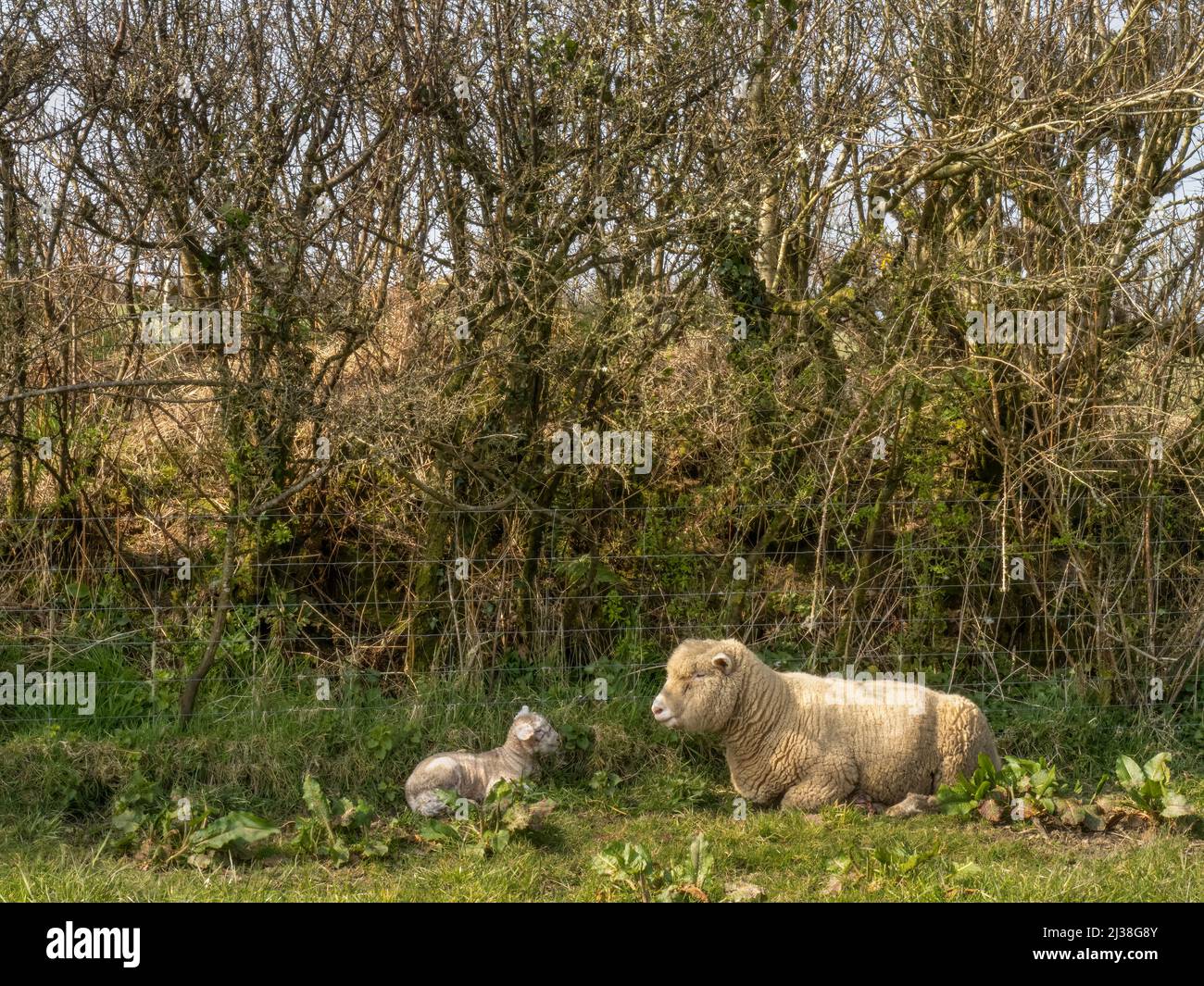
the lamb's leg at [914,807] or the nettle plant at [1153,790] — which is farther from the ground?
the nettle plant at [1153,790]

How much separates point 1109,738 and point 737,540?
285cm

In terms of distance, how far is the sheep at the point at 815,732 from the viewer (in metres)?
6.85

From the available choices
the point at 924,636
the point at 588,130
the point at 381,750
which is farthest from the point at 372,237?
the point at 924,636

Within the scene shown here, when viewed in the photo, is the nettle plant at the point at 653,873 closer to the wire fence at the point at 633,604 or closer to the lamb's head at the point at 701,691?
the lamb's head at the point at 701,691

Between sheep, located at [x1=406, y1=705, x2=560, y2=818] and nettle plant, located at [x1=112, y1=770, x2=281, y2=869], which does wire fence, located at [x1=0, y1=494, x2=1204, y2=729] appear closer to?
sheep, located at [x1=406, y1=705, x2=560, y2=818]

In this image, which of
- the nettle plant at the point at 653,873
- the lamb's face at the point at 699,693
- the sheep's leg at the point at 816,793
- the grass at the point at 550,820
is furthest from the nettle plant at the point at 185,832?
the sheep's leg at the point at 816,793

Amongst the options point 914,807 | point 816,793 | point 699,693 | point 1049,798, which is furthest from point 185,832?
point 1049,798

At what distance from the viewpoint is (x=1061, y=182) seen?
827cm

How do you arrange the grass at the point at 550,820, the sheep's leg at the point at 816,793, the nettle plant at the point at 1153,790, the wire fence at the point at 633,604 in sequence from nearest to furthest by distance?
the grass at the point at 550,820
the nettle plant at the point at 1153,790
the sheep's leg at the point at 816,793
the wire fence at the point at 633,604

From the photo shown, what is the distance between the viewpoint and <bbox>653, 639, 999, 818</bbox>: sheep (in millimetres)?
6848

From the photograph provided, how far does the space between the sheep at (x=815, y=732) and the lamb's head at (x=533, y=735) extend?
2.28 ft

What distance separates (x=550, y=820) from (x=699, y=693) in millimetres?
1120

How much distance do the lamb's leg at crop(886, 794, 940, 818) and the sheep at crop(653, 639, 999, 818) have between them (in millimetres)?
35

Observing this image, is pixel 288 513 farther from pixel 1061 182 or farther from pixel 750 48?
pixel 1061 182
